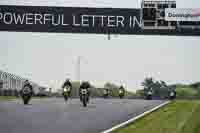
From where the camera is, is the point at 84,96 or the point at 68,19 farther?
the point at 68,19

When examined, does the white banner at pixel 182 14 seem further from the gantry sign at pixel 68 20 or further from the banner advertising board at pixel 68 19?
the banner advertising board at pixel 68 19

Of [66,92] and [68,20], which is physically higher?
[68,20]

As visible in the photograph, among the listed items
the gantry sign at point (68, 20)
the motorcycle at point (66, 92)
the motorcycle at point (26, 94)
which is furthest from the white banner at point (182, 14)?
the motorcycle at point (26, 94)

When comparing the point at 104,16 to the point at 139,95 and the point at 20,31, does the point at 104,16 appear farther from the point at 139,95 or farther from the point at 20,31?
the point at 139,95

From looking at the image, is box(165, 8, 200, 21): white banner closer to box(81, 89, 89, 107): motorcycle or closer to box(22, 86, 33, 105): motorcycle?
box(22, 86, 33, 105): motorcycle

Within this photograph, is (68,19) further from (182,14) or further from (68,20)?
(182,14)

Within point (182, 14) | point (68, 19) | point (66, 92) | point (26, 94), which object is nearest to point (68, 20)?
point (68, 19)

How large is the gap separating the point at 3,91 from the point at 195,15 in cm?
1548

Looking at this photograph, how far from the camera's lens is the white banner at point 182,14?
42.9 metres

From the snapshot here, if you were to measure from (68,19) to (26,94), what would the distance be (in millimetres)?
17376

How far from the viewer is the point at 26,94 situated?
29531 mm

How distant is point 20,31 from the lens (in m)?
46.4

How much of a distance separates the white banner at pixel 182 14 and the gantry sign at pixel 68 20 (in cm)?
271

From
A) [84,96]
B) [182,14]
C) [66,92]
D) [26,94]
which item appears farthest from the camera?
[182,14]
